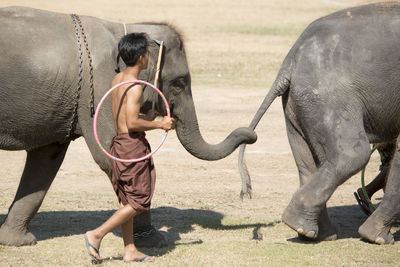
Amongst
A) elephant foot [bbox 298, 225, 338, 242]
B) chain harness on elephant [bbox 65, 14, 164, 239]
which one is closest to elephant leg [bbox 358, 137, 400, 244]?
elephant foot [bbox 298, 225, 338, 242]

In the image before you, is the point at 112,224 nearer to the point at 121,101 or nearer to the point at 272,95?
the point at 121,101

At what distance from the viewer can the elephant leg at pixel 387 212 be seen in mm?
6445

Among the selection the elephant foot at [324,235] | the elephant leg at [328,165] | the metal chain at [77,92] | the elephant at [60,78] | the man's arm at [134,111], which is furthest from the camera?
the elephant foot at [324,235]

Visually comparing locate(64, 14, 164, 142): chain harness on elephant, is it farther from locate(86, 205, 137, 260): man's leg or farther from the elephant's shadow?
the elephant's shadow

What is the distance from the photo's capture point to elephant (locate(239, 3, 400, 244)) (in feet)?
20.7

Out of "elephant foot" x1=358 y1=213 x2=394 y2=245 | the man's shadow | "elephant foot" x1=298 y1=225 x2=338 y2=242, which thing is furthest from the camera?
the man's shadow

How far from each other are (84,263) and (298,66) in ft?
8.18

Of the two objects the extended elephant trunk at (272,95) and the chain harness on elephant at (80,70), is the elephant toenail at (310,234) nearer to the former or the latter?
the extended elephant trunk at (272,95)

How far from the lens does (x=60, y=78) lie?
19.9ft

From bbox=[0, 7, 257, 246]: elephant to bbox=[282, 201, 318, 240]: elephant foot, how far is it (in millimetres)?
1193

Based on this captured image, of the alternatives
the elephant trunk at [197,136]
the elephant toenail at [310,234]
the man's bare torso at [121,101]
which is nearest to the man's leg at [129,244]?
the man's bare torso at [121,101]

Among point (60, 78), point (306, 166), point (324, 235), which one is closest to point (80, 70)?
point (60, 78)

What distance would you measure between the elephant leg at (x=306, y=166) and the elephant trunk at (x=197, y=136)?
0.37 m

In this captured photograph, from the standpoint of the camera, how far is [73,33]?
244 inches
